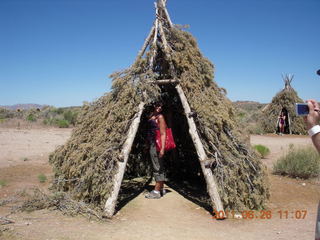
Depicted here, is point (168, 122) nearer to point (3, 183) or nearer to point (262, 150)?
point (3, 183)

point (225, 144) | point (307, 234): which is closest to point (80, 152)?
point (225, 144)

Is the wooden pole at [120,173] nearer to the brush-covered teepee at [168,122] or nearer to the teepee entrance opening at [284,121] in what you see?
the brush-covered teepee at [168,122]

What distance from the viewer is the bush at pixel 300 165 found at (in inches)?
289

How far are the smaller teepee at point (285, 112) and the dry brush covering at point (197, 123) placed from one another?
1424 cm

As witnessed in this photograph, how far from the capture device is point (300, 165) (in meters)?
7.40

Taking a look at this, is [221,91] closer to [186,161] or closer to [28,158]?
[186,161]

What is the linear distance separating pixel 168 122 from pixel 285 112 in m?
15.2

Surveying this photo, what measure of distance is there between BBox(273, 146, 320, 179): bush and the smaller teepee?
11.0 metres

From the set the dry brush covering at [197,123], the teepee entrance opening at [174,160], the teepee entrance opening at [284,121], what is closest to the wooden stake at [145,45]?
the dry brush covering at [197,123]

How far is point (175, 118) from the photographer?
21.9 ft

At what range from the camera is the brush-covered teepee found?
455 cm

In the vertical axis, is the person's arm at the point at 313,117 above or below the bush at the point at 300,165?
above

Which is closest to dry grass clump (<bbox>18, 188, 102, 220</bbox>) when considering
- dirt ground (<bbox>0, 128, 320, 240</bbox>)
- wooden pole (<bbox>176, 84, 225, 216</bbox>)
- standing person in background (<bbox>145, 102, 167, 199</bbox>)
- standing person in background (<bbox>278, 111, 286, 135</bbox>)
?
dirt ground (<bbox>0, 128, 320, 240</bbox>)
